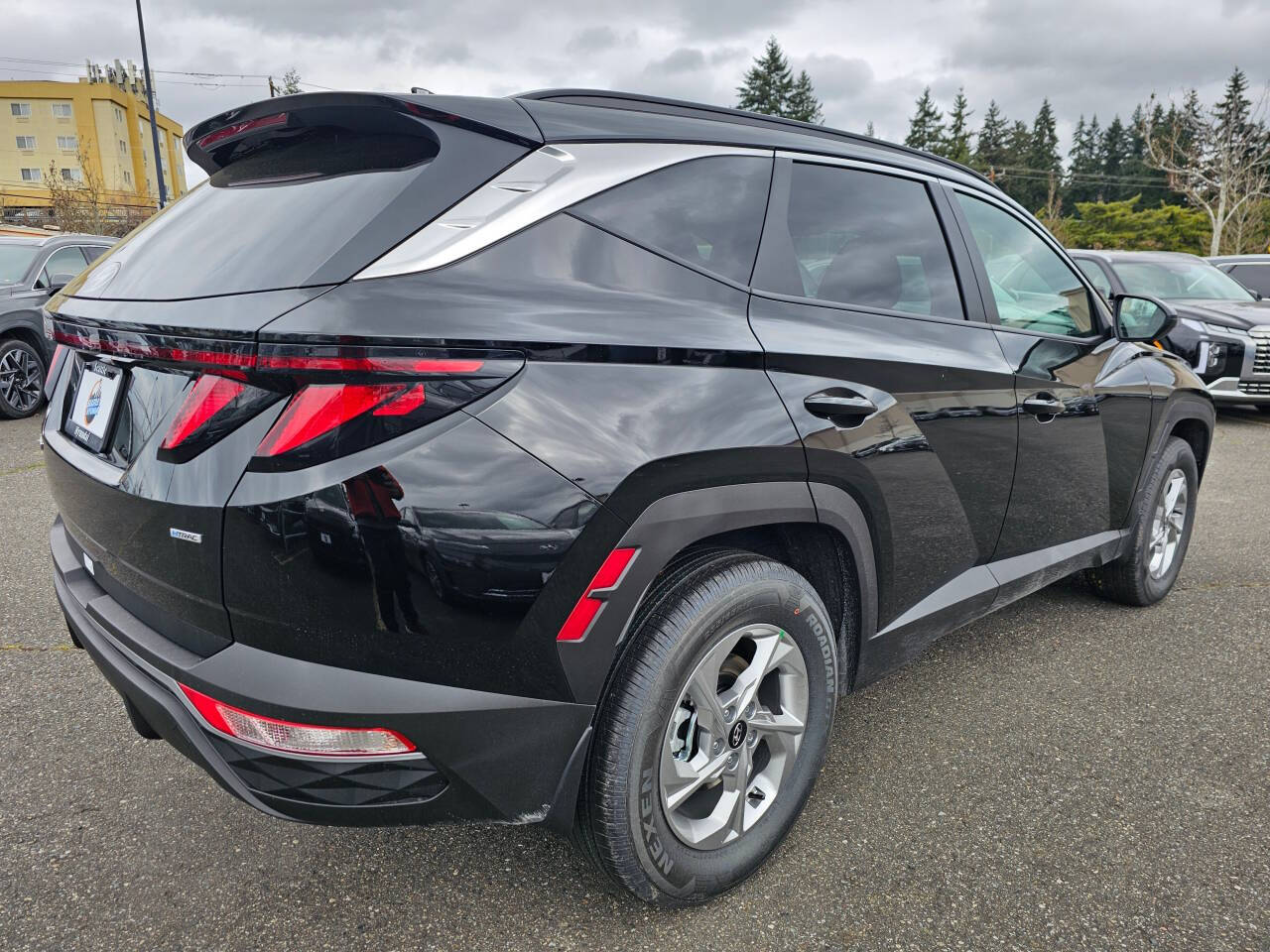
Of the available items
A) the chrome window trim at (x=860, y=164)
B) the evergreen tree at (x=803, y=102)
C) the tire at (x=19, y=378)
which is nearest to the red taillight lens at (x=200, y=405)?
the chrome window trim at (x=860, y=164)

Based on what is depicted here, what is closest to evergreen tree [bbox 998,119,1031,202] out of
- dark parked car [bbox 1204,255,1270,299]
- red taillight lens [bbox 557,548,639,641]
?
dark parked car [bbox 1204,255,1270,299]

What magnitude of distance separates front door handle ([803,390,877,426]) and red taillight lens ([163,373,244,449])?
46.0 inches

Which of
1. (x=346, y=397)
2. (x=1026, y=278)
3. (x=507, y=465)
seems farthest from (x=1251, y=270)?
(x=346, y=397)

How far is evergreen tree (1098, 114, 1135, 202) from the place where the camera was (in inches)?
2677

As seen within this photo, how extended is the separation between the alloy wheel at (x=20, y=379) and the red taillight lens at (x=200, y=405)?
26.9 ft

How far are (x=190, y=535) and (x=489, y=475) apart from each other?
554 mm

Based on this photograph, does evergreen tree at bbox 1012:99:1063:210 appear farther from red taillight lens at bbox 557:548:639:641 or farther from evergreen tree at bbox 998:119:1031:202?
red taillight lens at bbox 557:548:639:641

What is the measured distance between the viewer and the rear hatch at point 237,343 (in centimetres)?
146

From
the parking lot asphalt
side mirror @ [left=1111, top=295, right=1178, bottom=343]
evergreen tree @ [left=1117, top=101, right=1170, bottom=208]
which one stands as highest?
evergreen tree @ [left=1117, top=101, right=1170, bottom=208]

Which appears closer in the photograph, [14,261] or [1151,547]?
[1151,547]

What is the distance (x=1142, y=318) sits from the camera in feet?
11.4

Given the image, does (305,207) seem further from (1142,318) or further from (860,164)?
(1142,318)

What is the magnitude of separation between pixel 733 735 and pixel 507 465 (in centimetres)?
88

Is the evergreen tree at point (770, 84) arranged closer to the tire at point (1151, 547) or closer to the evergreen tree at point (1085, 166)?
the evergreen tree at point (1085, 166)
